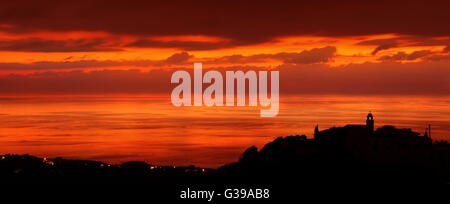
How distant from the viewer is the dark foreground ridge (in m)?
38.8

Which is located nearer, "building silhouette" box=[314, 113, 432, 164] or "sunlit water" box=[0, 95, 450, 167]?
"building silhouette" box=[314, 113, 432, 164]

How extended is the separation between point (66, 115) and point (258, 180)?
412 ft

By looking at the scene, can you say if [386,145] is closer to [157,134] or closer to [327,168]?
[327,168]

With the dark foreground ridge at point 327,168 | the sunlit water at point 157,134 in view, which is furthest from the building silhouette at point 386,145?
the sunlit water at point 157,134

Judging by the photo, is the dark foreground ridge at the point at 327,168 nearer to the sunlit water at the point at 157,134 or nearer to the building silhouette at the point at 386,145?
the building silhouette at the point at 386,145

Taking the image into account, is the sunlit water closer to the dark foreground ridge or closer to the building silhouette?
the dark foreground ridge

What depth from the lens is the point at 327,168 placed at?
4244 cm

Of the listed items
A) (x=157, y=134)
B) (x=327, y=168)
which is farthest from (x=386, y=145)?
(x=157, y=134)

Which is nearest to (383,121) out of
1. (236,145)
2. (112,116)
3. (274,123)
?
(274,123)

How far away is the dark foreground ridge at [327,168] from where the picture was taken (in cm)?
3875

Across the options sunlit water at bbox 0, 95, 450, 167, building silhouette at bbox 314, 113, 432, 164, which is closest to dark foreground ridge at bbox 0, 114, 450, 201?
building silhouette at bbox 314, 113, 432, 164
